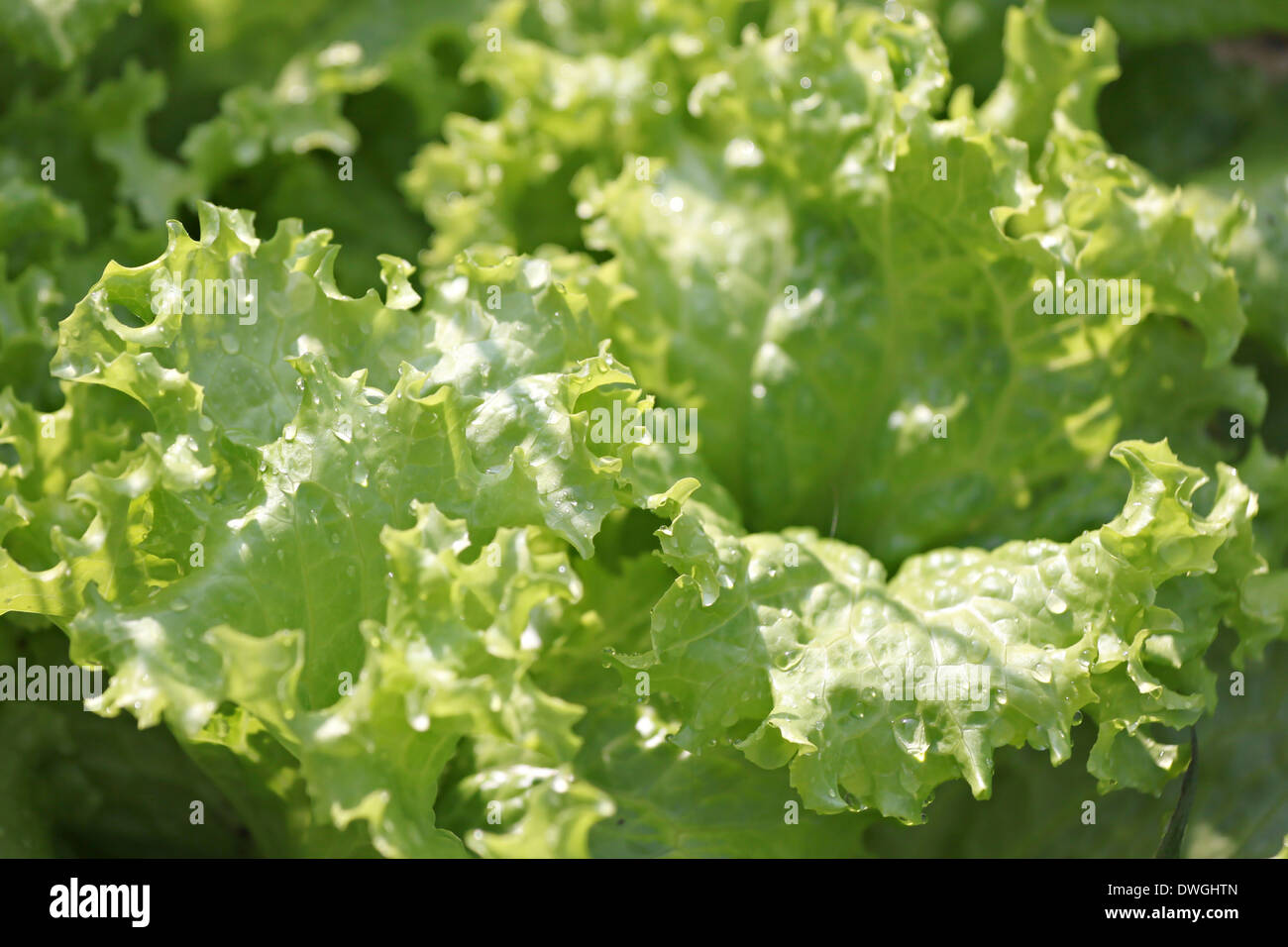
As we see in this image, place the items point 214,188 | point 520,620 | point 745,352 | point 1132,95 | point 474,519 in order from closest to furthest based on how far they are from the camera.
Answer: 1. point 520,620
2. point 474,519
3. point 745,352
4. point 214,188
5. point 1132,95

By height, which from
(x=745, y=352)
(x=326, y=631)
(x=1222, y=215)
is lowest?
(x=326, y=631)

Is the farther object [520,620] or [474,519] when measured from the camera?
[474,519]

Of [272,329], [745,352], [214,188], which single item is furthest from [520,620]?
[214,188]

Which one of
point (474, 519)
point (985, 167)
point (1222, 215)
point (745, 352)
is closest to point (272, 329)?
point (474, 519)

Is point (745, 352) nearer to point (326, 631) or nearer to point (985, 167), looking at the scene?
point (985, 167)

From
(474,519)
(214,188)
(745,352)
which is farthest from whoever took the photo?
(214,188)
